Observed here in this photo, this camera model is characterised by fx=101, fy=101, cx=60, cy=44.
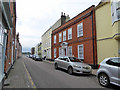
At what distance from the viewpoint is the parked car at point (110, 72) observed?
16.6 feet

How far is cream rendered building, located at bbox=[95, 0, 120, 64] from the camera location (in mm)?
9220

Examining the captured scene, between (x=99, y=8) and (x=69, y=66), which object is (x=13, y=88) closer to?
(x=69, y=66)

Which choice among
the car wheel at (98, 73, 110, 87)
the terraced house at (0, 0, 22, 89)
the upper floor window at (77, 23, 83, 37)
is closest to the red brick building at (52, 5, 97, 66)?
the upper floor window at (77, 23, 83, 37)

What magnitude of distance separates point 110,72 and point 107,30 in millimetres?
6473

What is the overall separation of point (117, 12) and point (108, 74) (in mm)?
5876

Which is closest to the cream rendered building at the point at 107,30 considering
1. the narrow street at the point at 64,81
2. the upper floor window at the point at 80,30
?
the upper floor window at the point at 80,30

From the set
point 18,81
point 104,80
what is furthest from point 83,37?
point 18,81

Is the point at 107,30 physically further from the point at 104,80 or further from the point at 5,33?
the point at 5,33

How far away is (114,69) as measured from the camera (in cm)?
520

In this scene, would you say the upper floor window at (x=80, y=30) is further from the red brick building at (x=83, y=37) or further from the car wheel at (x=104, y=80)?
the car wheel at (x=104, y=80)

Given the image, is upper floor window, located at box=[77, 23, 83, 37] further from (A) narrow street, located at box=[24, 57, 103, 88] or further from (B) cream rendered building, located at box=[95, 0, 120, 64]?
(A) narrow street, located at box=[24, 57, 103, 88]

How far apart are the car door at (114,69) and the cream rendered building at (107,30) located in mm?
4044

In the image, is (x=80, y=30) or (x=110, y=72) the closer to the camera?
(x=110, y=72)

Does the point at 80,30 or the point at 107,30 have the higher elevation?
the point at 80,30
